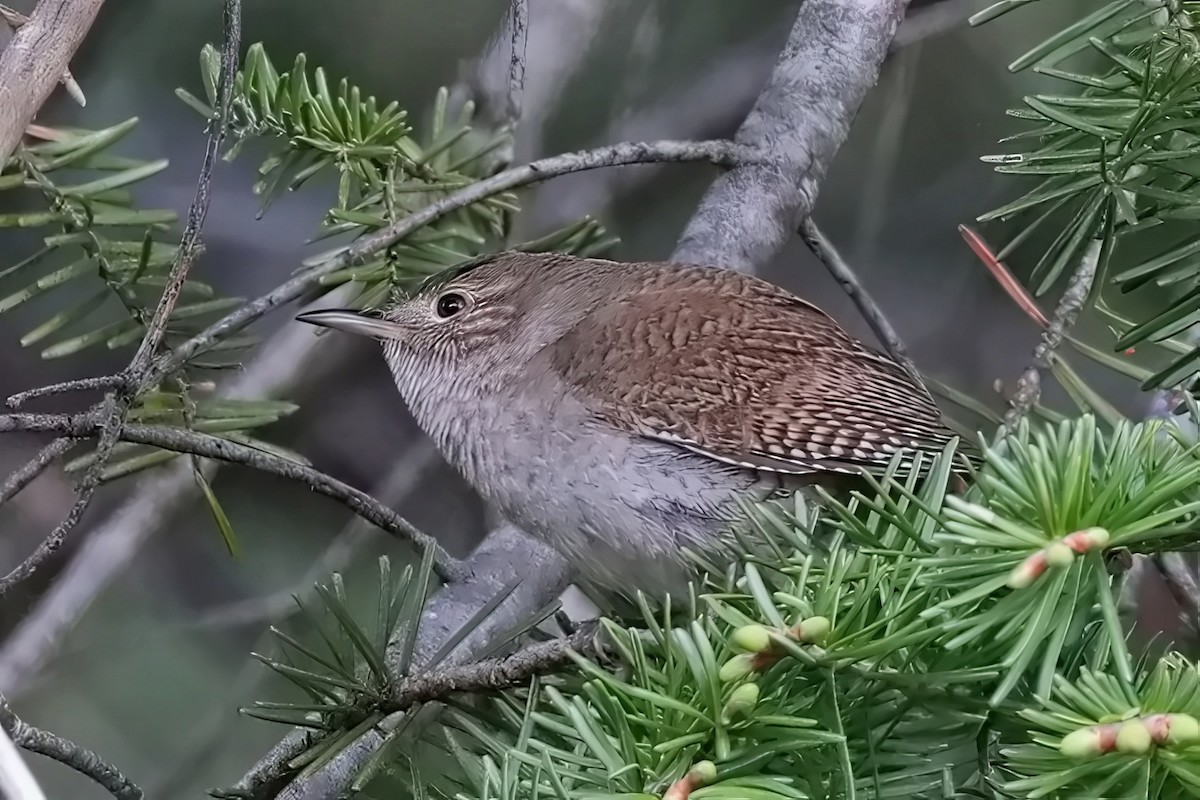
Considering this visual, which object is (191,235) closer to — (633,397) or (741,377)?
(633,397)

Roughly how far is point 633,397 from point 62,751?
545 mm

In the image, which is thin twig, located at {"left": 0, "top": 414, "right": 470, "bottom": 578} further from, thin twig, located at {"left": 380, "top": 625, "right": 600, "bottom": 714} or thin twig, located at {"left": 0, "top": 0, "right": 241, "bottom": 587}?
thin twig, located at {"left": 380, "top": 625, "right": 600, "bottom": 714}

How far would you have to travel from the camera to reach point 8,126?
750 millimetres

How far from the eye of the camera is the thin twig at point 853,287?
49.5 inches

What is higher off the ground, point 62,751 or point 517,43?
point 517,43

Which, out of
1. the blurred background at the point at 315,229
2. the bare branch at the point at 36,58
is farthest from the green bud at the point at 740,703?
the blurred background at the point at 315,229

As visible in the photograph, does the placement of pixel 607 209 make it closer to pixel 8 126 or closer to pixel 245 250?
pixel 245 250

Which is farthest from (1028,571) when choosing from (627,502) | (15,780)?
(627,502)

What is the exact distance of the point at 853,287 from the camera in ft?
4.13

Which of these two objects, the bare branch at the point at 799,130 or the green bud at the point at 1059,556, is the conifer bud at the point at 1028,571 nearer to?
the green bud at the point at 1059,556

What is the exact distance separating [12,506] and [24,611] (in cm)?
13

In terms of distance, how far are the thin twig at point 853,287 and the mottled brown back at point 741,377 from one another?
0.69 feet

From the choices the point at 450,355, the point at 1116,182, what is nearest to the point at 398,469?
the point at 450,355

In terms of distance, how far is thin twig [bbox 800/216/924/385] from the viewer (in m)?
1.26
